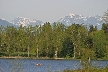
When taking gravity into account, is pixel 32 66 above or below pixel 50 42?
below

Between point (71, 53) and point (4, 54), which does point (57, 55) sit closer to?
point (71, 53)

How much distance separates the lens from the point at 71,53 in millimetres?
115812

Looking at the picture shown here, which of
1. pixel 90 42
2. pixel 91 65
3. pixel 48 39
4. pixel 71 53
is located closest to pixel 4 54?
pixel 48 39

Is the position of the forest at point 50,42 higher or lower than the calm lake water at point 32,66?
higher

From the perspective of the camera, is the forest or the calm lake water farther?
the forest

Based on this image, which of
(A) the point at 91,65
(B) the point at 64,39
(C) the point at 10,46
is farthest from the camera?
(B) the point at 64,39

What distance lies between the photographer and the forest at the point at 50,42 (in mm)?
112000

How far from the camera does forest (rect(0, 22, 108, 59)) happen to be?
112 meters

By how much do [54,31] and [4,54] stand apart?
68.7ft

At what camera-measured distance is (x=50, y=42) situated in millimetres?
115062

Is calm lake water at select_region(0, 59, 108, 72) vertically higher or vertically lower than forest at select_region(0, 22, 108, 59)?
lower

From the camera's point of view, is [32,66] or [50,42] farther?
[50,42]

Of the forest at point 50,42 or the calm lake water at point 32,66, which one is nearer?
the calm lake water at point 32,66

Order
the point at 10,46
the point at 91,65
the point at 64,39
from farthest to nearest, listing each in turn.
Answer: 1. the point at 64,39
2. the point at 10,46
3. the point at 91,65
